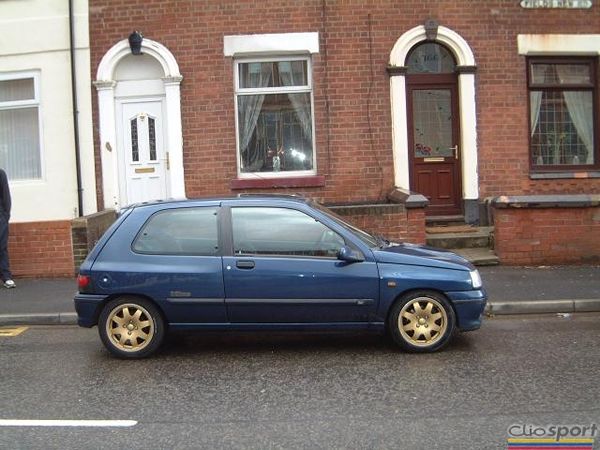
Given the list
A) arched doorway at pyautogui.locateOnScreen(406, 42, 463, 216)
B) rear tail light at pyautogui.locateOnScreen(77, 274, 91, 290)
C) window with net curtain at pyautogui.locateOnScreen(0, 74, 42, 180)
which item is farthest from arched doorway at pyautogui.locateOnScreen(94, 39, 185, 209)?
rear tail light at pyautogui.locateOnScreen(77, 274, 91, 290)

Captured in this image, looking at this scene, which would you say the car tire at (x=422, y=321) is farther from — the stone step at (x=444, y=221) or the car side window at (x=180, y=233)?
the stone step at (x=444, y=221)

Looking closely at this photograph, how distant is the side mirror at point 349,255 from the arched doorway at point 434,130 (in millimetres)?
5895

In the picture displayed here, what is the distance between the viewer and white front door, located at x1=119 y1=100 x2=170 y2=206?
37.2ft

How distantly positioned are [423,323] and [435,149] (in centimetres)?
622

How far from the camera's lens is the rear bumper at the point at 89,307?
6.11 metres

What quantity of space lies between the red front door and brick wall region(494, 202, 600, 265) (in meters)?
1.76

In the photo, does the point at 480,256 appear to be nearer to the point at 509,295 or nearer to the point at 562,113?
the point at 509,295

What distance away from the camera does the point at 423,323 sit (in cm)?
603

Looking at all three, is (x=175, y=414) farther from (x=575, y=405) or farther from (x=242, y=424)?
(x=575, y=405)

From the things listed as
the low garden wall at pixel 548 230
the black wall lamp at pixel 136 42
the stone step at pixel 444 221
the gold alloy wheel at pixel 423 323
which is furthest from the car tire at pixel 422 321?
the black wall lamp at pixel 136 42

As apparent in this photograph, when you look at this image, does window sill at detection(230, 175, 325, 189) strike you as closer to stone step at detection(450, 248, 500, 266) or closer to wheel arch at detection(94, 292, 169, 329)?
stone step at detection(450, 248, 500, 266)

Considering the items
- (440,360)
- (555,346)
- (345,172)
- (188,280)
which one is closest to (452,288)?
(440,360)

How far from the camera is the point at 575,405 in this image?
461 centimetres

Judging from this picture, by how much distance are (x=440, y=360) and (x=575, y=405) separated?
143cm
